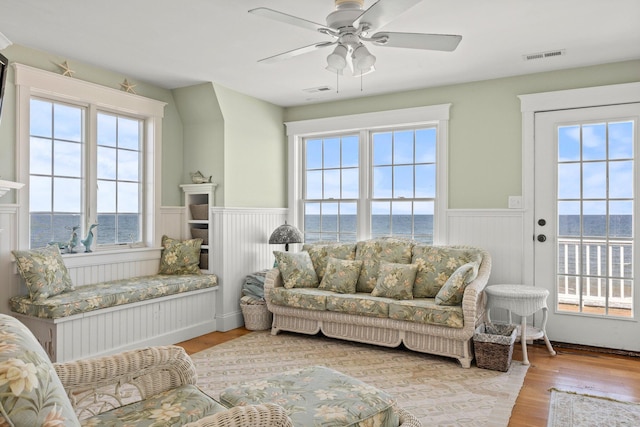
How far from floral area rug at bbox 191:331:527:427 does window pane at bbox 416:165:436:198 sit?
5.72ft

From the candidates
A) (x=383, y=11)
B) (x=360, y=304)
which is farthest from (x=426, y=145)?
(x=383, y=11)

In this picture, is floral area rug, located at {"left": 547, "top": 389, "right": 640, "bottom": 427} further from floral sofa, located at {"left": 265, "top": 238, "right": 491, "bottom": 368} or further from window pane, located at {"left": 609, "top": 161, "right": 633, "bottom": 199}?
window pane, located at {"left": 609, "top": 161, "right": 633, "bottom": 199}

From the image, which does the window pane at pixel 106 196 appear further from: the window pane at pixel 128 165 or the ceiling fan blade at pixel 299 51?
the ceiling fan blade at pixel 299 51

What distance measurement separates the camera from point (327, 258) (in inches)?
188

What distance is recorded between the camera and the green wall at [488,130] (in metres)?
4.26

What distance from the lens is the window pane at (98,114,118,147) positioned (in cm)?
428

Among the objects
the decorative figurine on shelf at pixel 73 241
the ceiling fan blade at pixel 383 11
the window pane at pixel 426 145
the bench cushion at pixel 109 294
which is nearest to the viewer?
the ceiling fan blade at pixel 383 11

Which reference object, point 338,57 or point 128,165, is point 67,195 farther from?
point 338,57

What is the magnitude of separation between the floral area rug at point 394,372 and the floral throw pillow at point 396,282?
0.51 m

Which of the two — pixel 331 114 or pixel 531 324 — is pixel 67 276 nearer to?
pixel 331 114

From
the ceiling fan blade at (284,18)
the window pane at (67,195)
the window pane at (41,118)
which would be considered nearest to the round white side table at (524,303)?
the ceiling fan blade at (284,18)

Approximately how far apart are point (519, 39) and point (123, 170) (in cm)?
382

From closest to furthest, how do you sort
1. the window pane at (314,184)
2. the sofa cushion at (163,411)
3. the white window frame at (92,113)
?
1. the sofa cushion at (163,411)
2. the white window frame at (92,113)
3. the window pane at (314,184)

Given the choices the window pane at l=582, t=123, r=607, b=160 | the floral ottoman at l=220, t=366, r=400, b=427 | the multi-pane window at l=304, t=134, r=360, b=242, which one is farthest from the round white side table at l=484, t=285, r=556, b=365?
the floral ottoman at l=220, t=366, r=400, b=427
